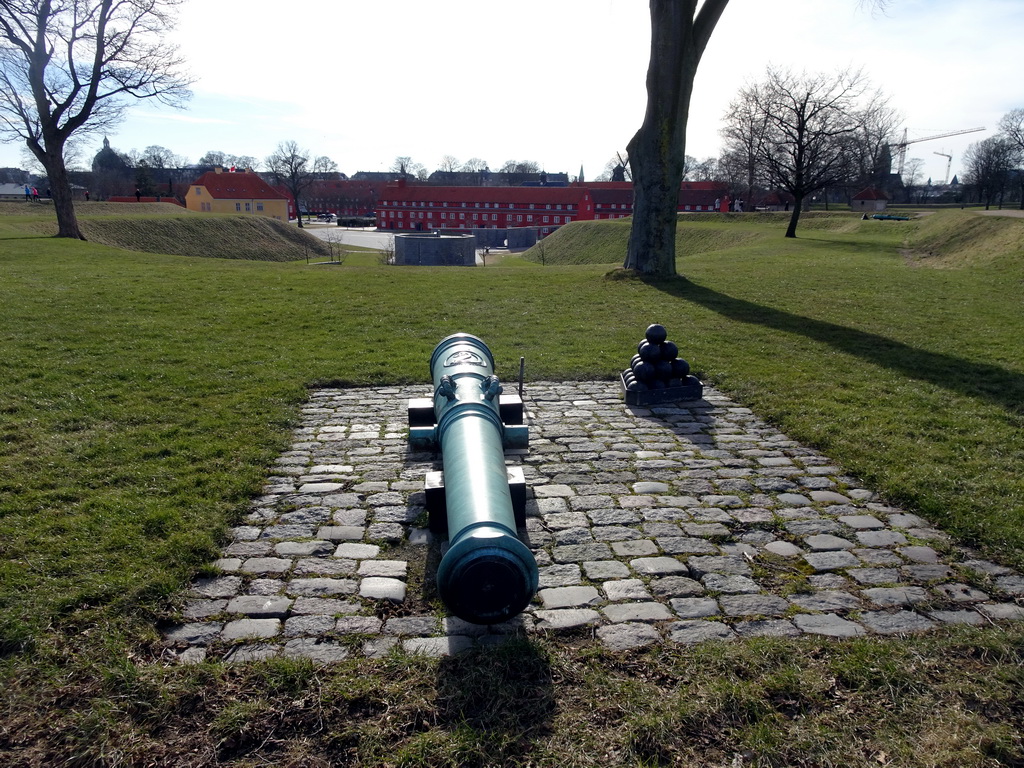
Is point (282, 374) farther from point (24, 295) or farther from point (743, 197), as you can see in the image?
point (743, 197)

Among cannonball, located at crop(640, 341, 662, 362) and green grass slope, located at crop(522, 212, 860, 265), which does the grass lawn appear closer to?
cannonball, located at crop(640, 341, 662, 362)

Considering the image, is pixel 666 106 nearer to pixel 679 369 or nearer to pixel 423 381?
pixel 679 369

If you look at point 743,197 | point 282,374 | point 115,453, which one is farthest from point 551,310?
point 743,197

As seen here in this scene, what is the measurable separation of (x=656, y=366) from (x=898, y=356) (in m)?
3.96

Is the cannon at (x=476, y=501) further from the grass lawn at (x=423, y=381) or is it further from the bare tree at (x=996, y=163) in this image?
the bare tree at (x=996, y=163)

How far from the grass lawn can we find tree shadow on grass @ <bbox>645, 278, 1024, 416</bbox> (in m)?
0.06

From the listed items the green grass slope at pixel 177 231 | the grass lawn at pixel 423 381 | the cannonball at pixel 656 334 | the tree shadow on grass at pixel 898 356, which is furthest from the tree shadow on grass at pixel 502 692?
the green grass slope at pixel 177 231

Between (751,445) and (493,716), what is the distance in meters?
4.08

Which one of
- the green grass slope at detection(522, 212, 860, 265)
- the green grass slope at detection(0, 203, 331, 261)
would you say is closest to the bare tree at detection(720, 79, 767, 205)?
the green grass slope at detection(522, 212, 860, 265)

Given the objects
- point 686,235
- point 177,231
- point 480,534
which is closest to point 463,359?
point 480,534

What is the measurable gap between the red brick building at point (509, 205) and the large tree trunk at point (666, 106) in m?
65.2

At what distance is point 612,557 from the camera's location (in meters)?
4.12

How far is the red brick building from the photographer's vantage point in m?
78.6

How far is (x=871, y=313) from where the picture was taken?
1226 cm
